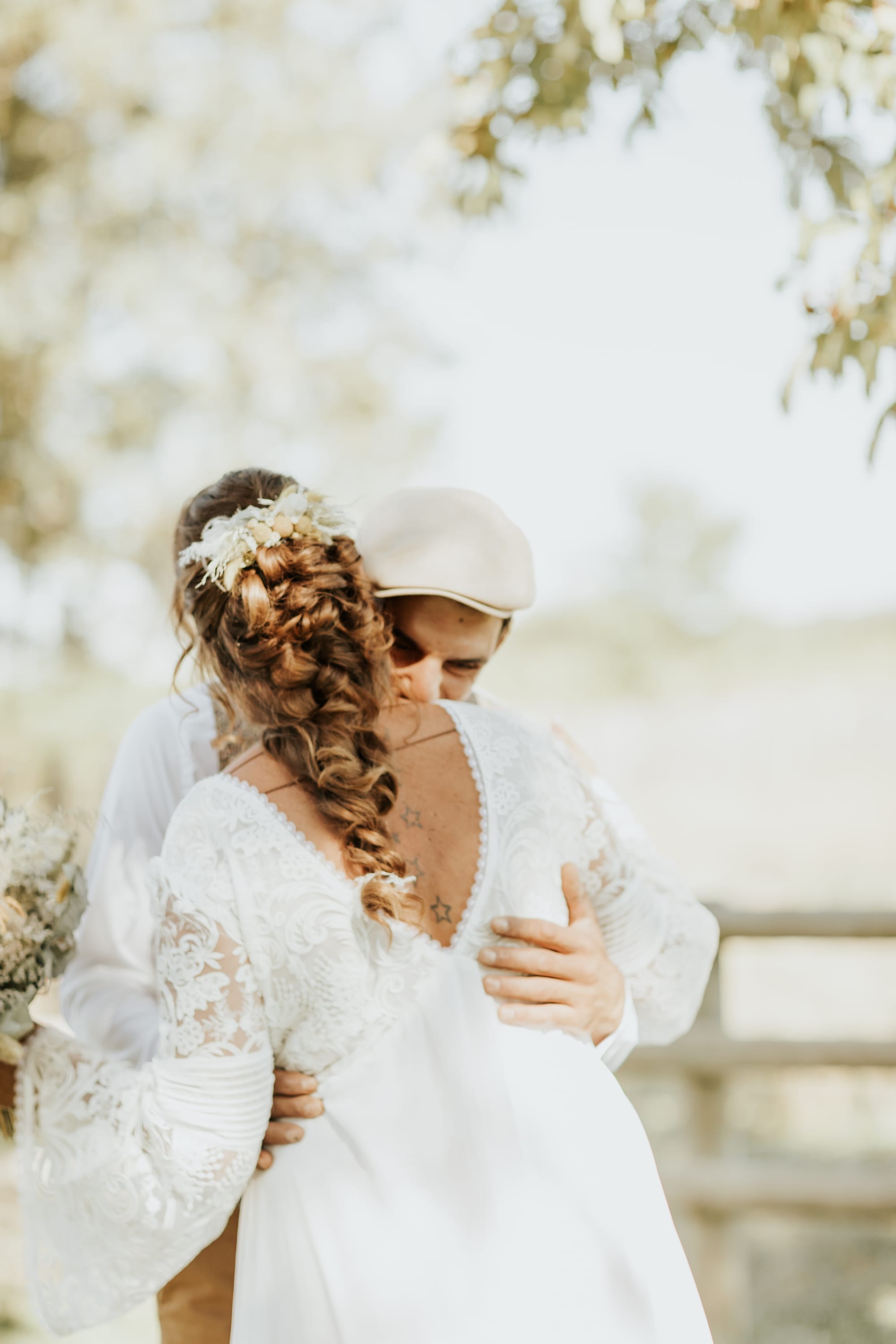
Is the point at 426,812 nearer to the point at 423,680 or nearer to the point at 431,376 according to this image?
the point at 423,680

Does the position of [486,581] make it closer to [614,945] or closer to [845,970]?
[614,945]

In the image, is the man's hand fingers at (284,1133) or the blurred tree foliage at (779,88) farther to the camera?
the blurred tree foliage at (779,88)

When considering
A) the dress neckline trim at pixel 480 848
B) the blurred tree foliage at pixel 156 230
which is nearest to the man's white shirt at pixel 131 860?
the dress neckline trim at pixel 480 848

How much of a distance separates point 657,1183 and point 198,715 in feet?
3.88

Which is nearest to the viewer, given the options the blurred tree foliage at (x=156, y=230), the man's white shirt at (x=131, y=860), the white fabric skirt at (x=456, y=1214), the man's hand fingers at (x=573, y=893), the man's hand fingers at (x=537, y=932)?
the white fabric skirt at (x=456, y=1214)

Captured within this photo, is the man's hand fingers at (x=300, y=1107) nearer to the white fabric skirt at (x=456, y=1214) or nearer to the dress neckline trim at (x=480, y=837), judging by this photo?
the white fabric skirt at (x=456, y=1214)

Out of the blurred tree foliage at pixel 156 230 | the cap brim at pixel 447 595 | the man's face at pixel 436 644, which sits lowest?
the man's face at pixel 436 644

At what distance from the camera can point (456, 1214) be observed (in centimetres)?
156

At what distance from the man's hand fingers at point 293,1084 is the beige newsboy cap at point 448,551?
70 cm

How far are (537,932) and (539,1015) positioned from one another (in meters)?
0.12

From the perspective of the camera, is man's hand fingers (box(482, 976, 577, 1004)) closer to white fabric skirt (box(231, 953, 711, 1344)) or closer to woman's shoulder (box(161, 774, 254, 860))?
white fabric skirt (box(231, 953, 711, 1344))

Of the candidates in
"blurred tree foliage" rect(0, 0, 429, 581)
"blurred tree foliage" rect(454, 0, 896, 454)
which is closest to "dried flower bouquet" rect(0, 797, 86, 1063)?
"blurred tree foliage" rect(454, 0, 896, 454)

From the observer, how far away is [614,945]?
1.99 m

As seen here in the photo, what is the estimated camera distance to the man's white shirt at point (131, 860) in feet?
7.37
